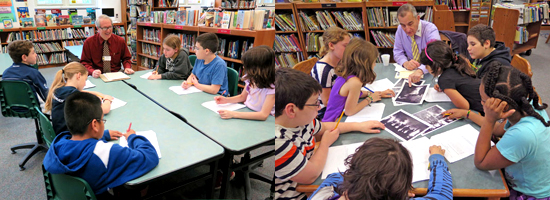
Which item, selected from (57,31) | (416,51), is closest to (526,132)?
(416,51)

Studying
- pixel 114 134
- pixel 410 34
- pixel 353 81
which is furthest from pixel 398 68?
pixel 114 134

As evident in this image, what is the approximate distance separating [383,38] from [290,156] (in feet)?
13.0

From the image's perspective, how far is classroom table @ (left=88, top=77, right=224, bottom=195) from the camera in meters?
1.61

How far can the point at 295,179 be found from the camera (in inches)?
Result: 46.9

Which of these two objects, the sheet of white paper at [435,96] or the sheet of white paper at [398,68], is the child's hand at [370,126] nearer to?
the sheet of white paper at [435,96]

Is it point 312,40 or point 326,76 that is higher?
point 312,40

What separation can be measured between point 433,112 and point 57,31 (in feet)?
26.4

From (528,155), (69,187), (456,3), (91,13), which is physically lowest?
(69,187)

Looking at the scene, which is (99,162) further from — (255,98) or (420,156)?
(420,156)

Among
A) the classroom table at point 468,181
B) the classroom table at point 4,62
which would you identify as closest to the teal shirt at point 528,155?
the classroom table at point 468,181

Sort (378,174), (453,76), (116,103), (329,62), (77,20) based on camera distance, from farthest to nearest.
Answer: (77,20), (116,103), (329,62), (453,76), (378,174)

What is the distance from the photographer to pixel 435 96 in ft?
6.86

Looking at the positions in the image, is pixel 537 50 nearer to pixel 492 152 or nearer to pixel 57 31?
pixel 492 152

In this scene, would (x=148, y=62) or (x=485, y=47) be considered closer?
(x=485, y=47)
